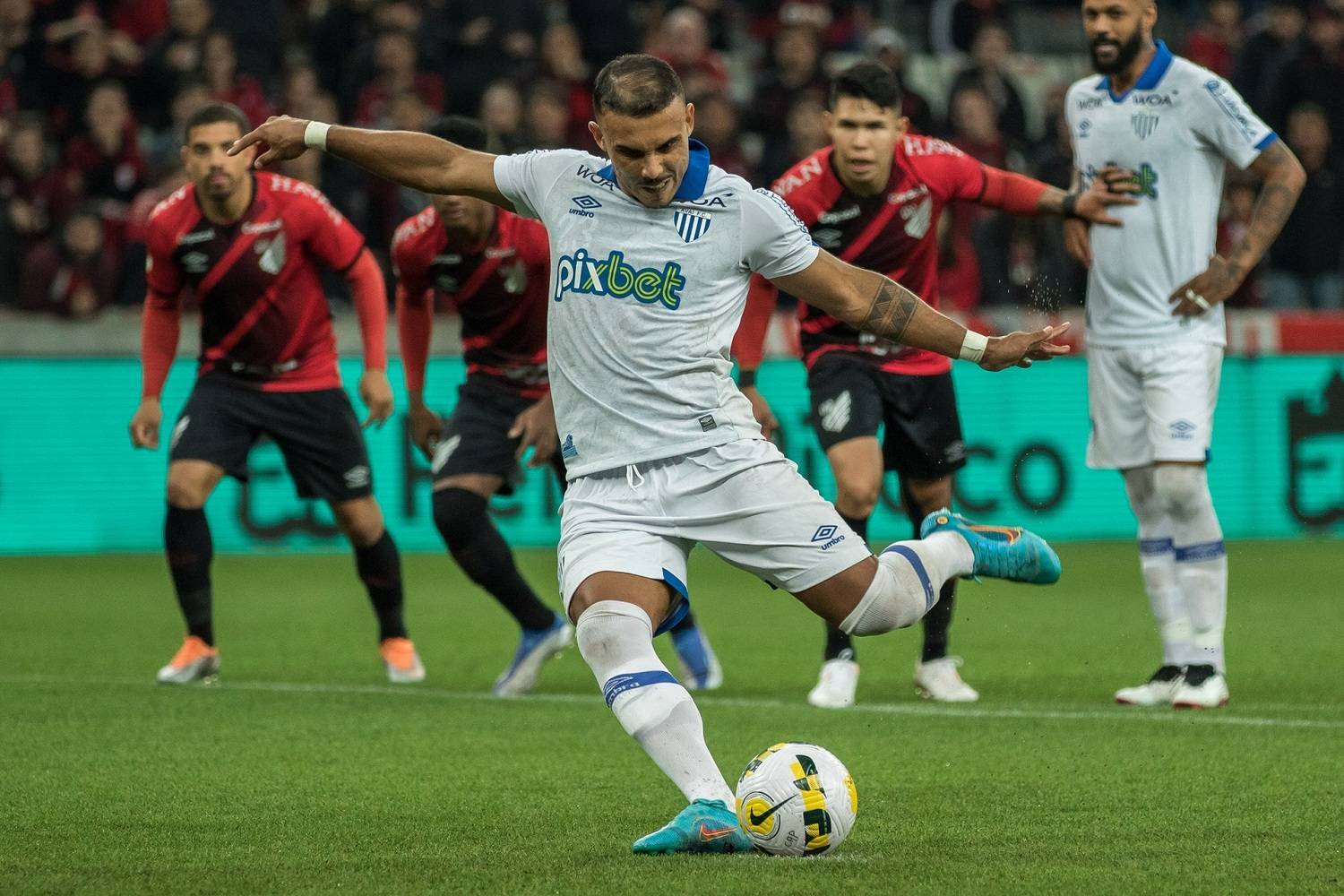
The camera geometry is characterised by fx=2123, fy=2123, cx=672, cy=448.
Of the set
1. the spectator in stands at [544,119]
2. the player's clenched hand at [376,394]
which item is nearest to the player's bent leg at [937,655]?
the player's clenched hand at [376,394]

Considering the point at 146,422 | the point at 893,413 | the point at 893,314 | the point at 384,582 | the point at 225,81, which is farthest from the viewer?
the point at 225,81

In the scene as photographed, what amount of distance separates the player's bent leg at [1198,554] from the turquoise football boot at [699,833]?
3.51 meters

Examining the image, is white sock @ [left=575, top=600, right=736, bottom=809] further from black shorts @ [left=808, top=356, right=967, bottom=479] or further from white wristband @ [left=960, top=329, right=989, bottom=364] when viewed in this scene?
black shorts @ [left=808, top=356, right=967, bottom=479]

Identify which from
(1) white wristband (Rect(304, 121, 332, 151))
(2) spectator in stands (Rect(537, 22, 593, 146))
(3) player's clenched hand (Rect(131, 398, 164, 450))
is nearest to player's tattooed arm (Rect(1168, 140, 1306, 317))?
(1) white wristband (Rect(304, 121, 332, 151))

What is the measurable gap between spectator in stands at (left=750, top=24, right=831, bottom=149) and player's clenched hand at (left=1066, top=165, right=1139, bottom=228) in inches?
355

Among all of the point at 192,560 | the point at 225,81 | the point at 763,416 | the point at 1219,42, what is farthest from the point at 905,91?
the point at 763,416

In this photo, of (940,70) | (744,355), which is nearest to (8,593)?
(744,355)

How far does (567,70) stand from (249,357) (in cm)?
873

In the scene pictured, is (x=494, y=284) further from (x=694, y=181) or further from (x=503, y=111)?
(x=503, y=111)

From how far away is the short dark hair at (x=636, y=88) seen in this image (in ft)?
17.3

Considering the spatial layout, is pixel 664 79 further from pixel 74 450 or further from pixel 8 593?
pixel 74 450

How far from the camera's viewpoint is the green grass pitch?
507cm

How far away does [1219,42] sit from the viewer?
62.9ft

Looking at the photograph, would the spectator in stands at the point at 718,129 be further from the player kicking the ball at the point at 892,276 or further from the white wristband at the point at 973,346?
the white wristband at the point at 973,346
